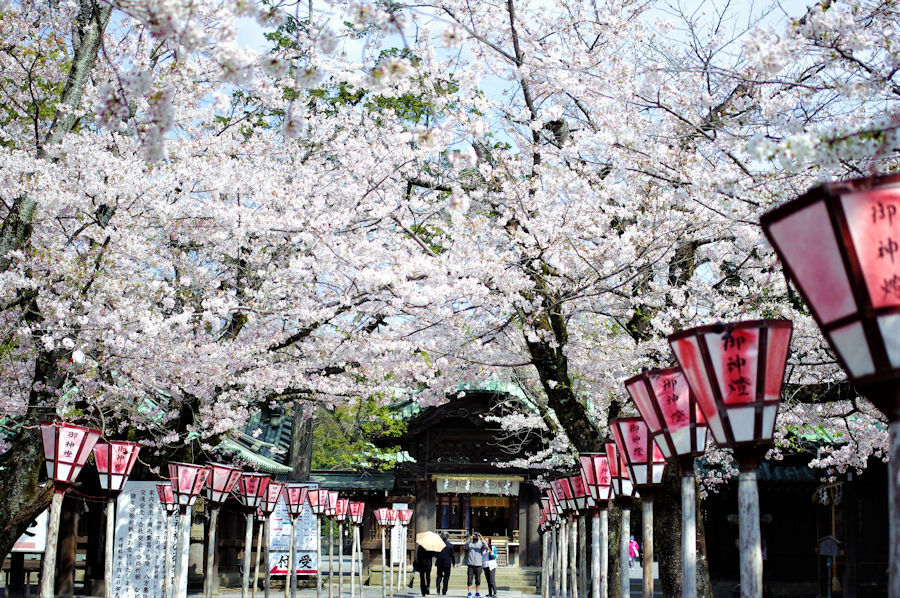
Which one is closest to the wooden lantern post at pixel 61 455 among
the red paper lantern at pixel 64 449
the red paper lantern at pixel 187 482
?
the red paper lantern at pixel 64 449

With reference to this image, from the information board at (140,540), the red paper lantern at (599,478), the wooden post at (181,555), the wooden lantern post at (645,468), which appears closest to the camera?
the wooden lantern post at (645,468)

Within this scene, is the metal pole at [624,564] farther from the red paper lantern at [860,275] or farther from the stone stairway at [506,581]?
the stone stairway at [506,581]

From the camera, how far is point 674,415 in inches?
220

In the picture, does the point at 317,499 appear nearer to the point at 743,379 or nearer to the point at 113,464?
the point at 113,464

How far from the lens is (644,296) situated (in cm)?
1097

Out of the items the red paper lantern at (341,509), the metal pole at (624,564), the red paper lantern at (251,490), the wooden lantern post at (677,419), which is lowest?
the red paper lantern at (341,509)

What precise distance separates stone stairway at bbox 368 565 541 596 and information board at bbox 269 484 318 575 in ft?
24.0

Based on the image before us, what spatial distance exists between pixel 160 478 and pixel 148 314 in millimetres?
5267

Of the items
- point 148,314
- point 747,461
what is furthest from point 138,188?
point 747,461

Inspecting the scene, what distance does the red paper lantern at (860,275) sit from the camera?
2477mm

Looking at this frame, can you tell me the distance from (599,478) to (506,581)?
18405 millimetres

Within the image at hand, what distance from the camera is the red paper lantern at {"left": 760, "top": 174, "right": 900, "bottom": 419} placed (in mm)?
2477

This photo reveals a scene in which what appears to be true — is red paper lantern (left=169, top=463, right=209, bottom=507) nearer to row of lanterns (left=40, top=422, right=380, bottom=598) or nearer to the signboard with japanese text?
row of lanterns (left=40, top=422, right=380, bottom=598)

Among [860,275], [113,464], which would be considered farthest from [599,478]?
[860,275]
